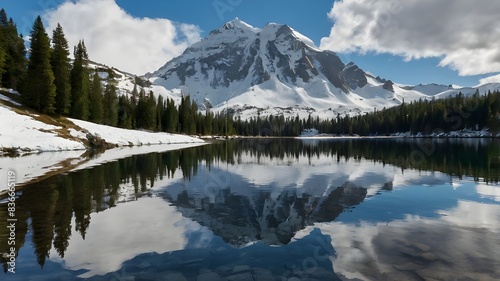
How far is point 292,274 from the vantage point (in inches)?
280

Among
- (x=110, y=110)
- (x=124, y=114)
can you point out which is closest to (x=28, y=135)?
(x=110, y=110)

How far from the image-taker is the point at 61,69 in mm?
67375

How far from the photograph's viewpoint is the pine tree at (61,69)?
6525 cm

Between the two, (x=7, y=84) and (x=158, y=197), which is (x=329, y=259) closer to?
(x=158, y=197)

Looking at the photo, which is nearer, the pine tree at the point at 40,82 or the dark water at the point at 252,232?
the dark water at the point at 252,232

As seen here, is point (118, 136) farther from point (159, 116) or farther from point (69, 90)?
point (159, 116)

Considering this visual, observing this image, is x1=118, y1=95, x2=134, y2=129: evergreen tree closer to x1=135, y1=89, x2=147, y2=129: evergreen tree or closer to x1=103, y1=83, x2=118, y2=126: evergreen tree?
x1=135, y1=89, x2=147, y2=129: evergreen tree

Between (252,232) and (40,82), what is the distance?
6761 cm

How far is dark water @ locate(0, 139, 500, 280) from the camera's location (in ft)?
24.0

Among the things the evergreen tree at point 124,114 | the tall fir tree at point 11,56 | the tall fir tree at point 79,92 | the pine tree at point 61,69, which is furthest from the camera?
the evergreen tree at point 124,114

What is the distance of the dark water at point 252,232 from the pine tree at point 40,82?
2042 inches

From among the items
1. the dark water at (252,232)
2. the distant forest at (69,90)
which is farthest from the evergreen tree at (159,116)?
the dark water at (252,232)

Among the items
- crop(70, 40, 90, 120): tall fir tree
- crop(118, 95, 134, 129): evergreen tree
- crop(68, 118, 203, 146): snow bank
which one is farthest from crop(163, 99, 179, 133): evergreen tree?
crop(70, 40, 90, 120): tall fir tree

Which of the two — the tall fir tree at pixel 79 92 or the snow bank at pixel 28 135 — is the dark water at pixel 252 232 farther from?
the tall fir tree at pixel 79 92
